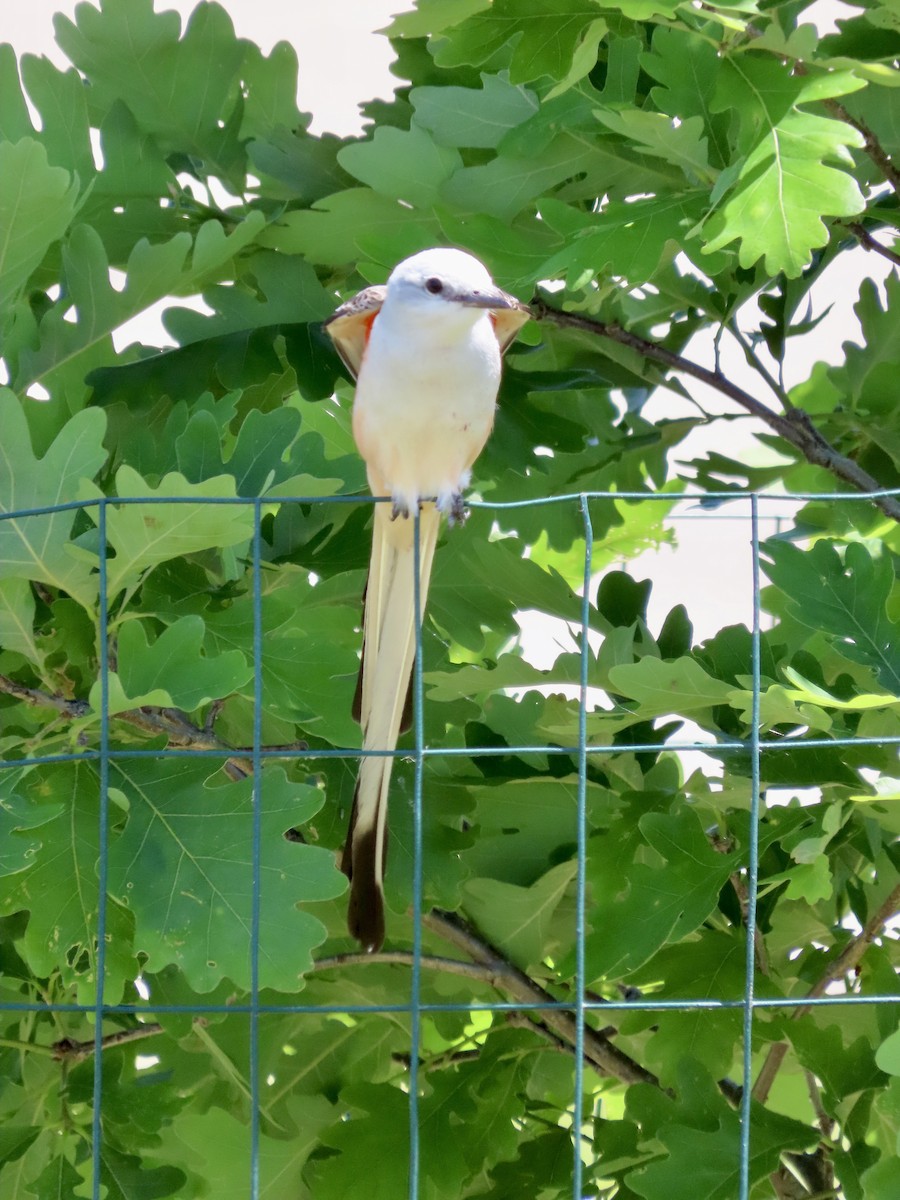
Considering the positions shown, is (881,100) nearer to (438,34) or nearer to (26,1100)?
(438,34)

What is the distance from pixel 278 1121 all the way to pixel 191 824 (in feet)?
3.18

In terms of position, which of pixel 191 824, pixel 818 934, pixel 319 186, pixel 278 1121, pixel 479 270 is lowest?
pixel 278 1121

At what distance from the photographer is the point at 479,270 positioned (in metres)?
2.37

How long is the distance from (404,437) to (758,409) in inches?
26.8

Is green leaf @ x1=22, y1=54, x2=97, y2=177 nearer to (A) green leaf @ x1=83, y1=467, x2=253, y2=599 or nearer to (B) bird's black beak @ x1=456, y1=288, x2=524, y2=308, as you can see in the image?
(B) bird's black beak @ x1=456, y1=288, x2=524, y2=308

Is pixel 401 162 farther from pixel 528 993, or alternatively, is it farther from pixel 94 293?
pixel 528 993

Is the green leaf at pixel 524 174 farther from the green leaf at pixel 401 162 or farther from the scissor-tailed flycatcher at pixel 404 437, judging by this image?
the scissor-tailed flycatcher at pixel 404 437

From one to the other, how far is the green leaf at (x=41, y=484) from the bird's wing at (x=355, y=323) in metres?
0.62

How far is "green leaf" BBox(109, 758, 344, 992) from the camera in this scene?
1.90 m

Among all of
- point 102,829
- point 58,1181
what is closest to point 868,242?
point 102,829

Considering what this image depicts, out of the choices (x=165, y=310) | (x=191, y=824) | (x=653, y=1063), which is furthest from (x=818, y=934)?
(x=165, y=310)

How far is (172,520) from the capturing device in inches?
→ 72.6

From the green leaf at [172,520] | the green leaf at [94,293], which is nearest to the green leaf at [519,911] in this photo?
the green leaf at [172,520]

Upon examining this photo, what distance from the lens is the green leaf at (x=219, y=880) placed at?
190 cm
